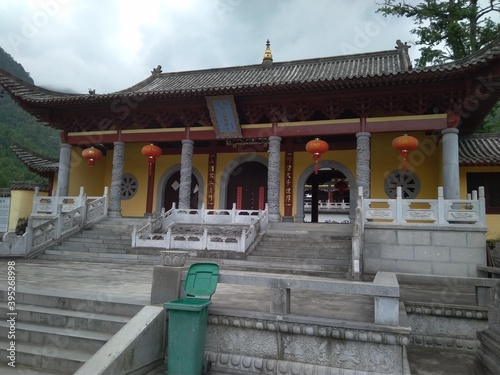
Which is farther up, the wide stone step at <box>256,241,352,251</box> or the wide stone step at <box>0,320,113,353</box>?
the wide stone step at <box>256,241,352,251</box>

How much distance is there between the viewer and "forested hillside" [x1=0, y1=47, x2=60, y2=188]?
3039 cm

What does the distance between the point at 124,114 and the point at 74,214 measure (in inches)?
154

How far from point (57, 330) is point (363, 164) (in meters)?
8.79

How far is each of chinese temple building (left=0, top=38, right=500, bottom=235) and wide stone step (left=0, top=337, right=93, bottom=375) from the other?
8018 millimetres

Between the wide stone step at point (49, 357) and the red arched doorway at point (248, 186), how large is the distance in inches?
427

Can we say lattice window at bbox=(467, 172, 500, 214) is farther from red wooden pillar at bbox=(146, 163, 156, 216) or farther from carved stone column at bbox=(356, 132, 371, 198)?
red wooden pillar at bbox=(146, 163, 156, 216)

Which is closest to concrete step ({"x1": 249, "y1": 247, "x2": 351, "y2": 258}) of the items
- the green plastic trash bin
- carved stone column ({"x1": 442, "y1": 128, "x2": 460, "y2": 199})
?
carved stone column ({"x1": 442, "y1": 128, "x2": 460, "y2": 199})

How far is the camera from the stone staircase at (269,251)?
27.2 feet

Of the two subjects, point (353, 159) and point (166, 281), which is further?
point (353, 159)

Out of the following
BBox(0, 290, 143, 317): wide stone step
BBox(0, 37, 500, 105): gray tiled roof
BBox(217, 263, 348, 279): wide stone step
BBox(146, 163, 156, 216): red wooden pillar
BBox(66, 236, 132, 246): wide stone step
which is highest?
BBox(0, 37, 500, 105): gray tiled roof

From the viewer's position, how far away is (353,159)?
13.1 m

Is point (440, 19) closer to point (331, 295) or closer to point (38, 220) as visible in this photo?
point (331, 295)

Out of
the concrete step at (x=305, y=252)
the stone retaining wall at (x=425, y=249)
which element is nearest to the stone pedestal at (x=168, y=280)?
the concrete step at (x=305, y=252)

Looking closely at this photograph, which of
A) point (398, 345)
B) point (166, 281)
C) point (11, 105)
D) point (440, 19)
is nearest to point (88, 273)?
point (166, 281)
